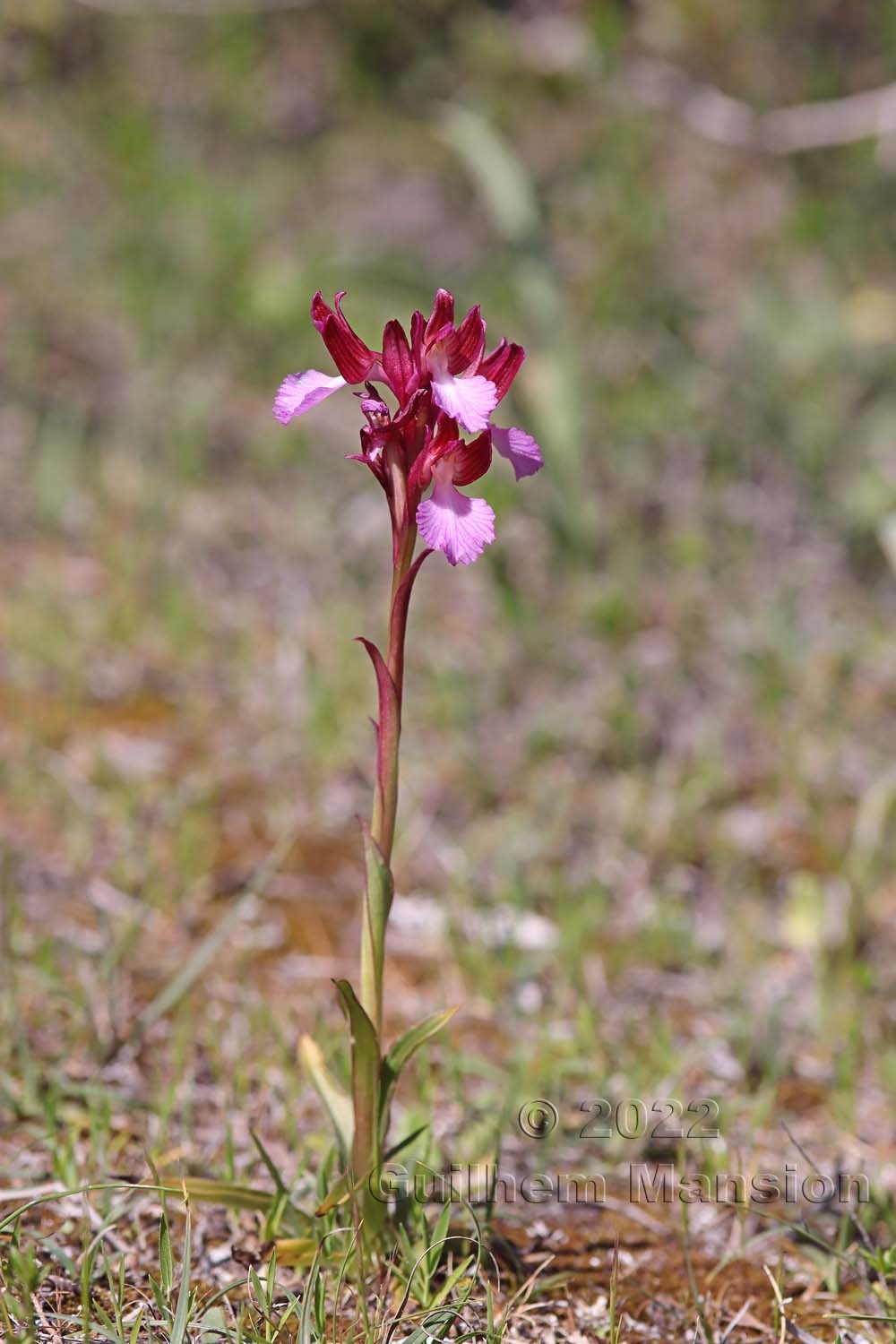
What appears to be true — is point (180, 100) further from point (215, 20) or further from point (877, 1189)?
point (877, 1189)

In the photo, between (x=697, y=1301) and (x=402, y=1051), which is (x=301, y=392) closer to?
(x=402, y=1051)

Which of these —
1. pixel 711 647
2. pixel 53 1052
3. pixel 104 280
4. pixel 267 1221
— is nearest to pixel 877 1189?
pixel 267 1221

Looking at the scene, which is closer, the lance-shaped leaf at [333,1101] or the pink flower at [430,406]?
the pink flower at [430,406]

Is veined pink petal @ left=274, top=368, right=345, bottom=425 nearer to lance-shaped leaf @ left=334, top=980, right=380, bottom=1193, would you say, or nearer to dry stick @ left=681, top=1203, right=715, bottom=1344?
lance-shaped leaf @ left=334, top=980, right=380, bottom=1193

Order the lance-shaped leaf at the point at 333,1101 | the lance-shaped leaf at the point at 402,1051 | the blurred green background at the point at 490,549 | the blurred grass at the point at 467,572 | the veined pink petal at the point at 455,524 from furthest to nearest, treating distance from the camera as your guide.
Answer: the blurred green background at the point at 490,549
the blurred grass at the point at 467,572
the lance-shaped leaf at the point at 333,1101
the lance-shaped leaf at the point at 402,1051
the veined pink petal at the point at 455,524

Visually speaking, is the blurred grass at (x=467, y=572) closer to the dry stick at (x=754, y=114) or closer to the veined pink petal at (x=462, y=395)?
the dry stick at (x=754, y=114)

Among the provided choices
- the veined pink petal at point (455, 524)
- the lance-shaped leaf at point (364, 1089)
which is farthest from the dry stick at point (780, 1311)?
the veined pink petal at point (455, 524)

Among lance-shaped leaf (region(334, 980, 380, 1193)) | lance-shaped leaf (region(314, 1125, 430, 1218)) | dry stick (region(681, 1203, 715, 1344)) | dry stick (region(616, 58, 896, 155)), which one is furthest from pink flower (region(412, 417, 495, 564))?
dry stick (region(616, 58, 896, 155))

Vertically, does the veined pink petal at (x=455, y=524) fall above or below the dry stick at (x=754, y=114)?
below
